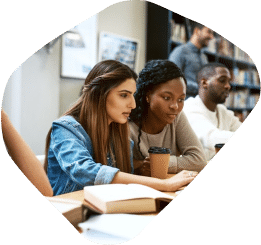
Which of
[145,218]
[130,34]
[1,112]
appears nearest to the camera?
[145,218]

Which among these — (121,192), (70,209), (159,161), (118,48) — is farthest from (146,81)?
(70,209)

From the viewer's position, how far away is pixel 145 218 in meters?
1.05

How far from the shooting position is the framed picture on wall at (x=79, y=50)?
1175 mm

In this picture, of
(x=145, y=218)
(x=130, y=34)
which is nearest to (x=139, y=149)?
(x=145, y=218)

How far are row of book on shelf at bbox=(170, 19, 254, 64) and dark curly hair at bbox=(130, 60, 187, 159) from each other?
0.66 ft

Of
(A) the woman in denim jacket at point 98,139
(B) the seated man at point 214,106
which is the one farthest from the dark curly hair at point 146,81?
(B) the seated man at point 214,106

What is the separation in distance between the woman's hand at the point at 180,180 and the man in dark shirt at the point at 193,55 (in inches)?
11.0

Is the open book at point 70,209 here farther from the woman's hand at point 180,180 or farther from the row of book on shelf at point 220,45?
the row of book on shelf at point 220,45

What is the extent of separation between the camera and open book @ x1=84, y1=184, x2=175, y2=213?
102 centimetres

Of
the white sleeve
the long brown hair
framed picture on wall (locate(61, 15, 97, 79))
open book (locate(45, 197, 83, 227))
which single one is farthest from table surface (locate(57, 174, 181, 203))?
framed picture on wall (locate(61, 15, 97, 79))

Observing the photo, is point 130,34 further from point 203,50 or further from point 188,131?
point 188,131

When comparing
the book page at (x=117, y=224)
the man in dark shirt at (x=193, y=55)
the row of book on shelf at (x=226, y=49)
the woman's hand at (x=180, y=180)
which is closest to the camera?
the book page at (x=117, y=224)

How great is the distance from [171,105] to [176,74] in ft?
0.36

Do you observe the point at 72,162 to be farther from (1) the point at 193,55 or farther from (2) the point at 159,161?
(1) the point at 193,55
